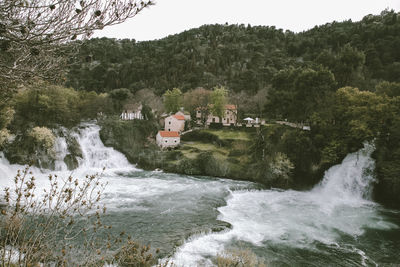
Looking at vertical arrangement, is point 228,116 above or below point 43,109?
above

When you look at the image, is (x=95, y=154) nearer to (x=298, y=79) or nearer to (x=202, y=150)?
(x=202, y=150)

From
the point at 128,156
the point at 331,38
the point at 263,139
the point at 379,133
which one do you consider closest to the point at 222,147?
the point at 263,139

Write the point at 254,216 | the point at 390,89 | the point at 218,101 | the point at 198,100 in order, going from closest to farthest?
1. the point at 254,216
2. the point at 390,89
3. the point at 218,101
4. the point at 198,100

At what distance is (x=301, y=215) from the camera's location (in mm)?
20047

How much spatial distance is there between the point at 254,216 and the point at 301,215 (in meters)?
4.05

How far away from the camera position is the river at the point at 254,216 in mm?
14117

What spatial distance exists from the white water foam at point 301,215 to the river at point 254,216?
2.2 inches

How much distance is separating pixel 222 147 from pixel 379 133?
63.1 feet

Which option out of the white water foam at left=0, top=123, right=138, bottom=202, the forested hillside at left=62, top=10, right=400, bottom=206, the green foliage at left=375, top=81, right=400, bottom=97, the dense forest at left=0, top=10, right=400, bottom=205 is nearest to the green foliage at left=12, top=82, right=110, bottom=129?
the dense forest at left=0, top=10, right=400, bottom=205

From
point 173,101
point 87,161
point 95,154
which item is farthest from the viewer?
point 173,101

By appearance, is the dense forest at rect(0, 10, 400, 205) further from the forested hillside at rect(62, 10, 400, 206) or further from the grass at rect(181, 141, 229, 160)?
the grass at rect(181, 141, 229, 160)

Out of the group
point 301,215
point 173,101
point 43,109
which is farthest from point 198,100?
point 301,215

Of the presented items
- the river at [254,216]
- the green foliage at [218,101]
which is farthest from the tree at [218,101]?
the river at [254,216]

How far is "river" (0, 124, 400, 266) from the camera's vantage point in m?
14.1
